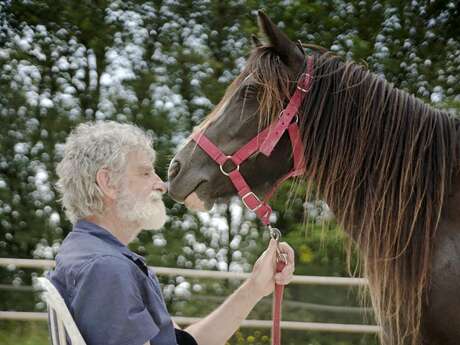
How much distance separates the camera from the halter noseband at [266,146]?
2.42 meters

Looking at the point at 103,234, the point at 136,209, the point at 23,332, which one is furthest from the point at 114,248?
the point at 23,332

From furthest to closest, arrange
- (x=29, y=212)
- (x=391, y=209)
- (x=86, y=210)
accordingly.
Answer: (x=29, y=212) < (x=391, y=209) < (x=86, y=210)

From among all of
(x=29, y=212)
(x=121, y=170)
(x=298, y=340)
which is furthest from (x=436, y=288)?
(x=29, y=212)

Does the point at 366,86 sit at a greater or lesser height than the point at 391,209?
greater

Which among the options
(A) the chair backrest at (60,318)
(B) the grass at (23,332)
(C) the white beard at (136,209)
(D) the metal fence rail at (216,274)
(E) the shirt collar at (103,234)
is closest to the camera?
(A) the chair backrest at (60,318)

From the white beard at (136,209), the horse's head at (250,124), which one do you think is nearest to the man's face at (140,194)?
the white beard at (136,209)

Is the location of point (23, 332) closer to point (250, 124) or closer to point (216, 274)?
point (216, 274)

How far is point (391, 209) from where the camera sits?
227 centimetres

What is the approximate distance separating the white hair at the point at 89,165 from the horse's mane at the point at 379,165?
0.57m

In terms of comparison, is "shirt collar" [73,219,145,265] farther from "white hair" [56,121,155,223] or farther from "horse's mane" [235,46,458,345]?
"horse's mane" [235,46,458,345]

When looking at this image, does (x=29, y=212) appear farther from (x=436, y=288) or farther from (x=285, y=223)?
(x=436, y=288)

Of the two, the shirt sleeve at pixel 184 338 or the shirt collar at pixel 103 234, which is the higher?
the shirt collar at pixel 103 234

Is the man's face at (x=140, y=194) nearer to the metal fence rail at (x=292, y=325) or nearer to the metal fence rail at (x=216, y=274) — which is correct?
the metal fence rail at (x=216, y=274)

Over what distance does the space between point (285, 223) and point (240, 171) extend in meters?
4.17
